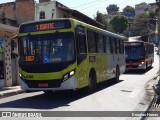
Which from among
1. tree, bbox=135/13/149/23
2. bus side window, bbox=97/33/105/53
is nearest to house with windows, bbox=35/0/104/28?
bus side window, bbox=97/33/105/53

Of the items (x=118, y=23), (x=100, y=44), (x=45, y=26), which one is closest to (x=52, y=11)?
(x=100, y=44)

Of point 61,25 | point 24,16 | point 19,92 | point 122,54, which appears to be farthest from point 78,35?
point 24,16

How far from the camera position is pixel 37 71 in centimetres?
1273

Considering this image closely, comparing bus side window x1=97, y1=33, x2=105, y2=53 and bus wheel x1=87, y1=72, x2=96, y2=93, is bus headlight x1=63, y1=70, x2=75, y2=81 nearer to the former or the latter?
bus wheel x1=87, y1=72, x2=96, y2=93

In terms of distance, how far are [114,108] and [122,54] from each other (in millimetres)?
12156

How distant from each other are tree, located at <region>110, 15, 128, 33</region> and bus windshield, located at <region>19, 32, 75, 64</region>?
89389mm

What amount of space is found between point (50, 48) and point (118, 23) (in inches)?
3581

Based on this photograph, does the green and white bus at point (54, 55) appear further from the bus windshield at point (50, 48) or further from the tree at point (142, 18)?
the tree at point (142, 18)

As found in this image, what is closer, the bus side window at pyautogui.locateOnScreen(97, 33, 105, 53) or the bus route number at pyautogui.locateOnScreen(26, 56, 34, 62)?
the bus route number at pyautogui.locateOnScreen(26, 56, 34, 62)

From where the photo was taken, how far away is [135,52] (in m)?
29.4

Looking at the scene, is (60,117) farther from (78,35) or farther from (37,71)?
(78,35)

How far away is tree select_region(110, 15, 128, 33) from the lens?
10111cm

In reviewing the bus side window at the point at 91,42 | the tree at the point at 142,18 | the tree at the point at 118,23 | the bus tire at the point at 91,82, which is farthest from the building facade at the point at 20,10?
the tree at the point at 142,18

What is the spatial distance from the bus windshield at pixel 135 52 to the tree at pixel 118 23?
7225cm
